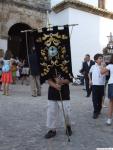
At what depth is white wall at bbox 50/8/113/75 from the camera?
2322cm

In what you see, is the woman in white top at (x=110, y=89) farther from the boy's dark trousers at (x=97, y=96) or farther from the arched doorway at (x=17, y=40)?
the arched doorway at (x=17, y=40)

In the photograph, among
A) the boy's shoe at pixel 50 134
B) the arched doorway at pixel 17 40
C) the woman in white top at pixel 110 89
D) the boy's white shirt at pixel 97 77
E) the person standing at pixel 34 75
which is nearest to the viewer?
the boy's shoe at pixel 50 134

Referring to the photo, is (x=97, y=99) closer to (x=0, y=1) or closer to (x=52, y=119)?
(x=52, y=119)

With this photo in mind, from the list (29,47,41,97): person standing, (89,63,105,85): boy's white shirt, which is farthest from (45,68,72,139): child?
(29,47,41,97): person standing

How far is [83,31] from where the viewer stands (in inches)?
936

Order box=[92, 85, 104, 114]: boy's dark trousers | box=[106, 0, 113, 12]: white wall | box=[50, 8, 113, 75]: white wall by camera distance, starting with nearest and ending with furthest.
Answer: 1. box=[92, 85, 104, 114]: boy's dark trousers
2. box=[50, 8, 113, 75]: white wall
3. box=[106, 0, 113, 12]: white wall

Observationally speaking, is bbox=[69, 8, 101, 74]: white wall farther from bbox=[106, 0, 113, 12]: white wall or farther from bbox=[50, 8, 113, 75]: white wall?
bbox=[106, 0, 113, 12]: white wall

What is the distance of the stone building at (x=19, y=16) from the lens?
21219 millimetres

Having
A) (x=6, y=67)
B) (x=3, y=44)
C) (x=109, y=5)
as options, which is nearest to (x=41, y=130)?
(x=6, y=67)

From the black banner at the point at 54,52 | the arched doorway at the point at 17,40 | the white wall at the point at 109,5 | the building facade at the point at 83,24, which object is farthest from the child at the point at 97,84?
the white wall at the point at 109,5

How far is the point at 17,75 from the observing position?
65.7 feet

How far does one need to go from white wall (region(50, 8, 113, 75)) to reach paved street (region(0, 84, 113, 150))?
12016mm

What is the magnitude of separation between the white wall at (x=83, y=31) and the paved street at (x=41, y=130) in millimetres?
12016

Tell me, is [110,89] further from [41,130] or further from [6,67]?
[6,67]
